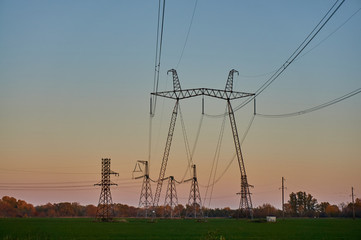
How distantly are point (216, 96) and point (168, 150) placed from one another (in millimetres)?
31231

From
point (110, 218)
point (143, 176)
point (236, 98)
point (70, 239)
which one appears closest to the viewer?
point (70, 239)

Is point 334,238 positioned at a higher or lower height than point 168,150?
lower

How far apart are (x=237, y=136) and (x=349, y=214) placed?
115772 millimetres

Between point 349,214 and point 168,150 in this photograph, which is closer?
point 168,150

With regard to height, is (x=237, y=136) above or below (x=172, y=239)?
above

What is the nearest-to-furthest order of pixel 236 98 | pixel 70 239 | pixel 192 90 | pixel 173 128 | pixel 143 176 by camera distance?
pixel 70 239 < pixel 192 90 < pixel 236 98 < pixel 173 128 < pixel 143 176

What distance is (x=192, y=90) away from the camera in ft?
229

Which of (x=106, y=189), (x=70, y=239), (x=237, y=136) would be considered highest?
(x=237, y=136)

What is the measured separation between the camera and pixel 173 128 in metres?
97.9

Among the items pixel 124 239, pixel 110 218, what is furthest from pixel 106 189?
pixel 124 239

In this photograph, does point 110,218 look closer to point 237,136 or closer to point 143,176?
point 143,176

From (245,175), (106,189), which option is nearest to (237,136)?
(245,175)

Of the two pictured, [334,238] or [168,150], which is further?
[168,150]

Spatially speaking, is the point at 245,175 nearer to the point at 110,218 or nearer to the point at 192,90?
the point at 192,90
